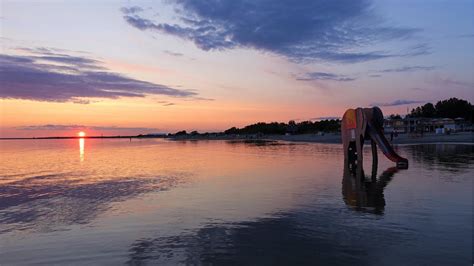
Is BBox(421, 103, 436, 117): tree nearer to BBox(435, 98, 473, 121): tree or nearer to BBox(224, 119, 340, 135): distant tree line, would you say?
BBox(435, 98, 473, 121): tree

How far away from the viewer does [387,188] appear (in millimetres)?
13492

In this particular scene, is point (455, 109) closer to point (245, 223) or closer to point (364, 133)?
point (364, 133)

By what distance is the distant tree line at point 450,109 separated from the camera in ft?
333

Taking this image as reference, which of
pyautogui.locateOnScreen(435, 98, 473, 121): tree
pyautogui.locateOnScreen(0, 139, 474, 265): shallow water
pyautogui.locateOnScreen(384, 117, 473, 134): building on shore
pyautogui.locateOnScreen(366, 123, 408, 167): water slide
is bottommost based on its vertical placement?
pyautogui.locateOnScreen(0, 139, 474, 265): shallow water

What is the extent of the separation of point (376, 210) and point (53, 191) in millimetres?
11406

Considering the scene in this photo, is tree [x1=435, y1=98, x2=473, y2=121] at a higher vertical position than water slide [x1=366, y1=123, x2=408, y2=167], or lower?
higher

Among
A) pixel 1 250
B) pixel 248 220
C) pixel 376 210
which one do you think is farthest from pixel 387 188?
pixel 1 250

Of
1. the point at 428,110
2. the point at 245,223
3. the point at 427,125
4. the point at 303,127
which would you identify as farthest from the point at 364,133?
the point at 303,127

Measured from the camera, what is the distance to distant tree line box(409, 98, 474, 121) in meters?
102

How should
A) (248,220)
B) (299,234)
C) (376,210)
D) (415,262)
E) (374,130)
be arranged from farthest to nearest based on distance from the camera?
(374,130) → (376,210) → (248,220) → (299,234) → (415,262)

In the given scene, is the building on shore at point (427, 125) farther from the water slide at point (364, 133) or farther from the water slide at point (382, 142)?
the water slide at point (382, 142)

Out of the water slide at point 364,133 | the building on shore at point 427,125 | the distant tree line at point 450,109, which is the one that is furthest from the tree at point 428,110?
the water slide at point 364,133

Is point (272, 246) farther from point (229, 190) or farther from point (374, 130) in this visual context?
point (374, 130)

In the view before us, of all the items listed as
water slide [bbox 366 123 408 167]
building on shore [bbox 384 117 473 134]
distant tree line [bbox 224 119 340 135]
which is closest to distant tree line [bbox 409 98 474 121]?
building on shore [bbox 384 117 473 134]
